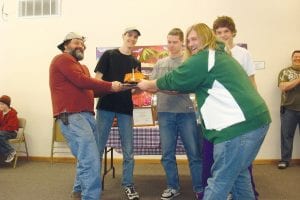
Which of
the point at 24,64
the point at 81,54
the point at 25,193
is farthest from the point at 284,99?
the point at 24,64

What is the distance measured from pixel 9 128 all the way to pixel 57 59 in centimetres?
292

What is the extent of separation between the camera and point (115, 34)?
5262 millimetres

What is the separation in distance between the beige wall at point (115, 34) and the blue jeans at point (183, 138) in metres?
2.35

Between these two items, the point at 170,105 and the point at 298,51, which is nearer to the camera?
the point at 170,105

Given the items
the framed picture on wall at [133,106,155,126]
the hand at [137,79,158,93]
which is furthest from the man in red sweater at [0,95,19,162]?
the hand at [137,79,158,93]

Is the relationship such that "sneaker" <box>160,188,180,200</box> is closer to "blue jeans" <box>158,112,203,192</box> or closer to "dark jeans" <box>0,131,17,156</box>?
"blue jeans" <box>158,112,203,192</box>

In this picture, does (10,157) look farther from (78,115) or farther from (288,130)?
(288,130)

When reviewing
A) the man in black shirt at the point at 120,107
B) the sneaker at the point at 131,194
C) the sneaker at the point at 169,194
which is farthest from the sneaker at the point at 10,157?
the sneaker at the point at 169,194

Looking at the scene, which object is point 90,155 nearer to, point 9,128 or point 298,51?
point 9,128

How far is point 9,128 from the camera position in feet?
16.6

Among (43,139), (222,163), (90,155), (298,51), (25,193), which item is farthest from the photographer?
(43,139)

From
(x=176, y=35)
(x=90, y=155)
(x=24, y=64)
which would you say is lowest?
(x=90, y=155)

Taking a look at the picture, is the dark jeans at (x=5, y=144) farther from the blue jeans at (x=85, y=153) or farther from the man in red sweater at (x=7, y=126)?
the blue jeans at (x=85, y=153)

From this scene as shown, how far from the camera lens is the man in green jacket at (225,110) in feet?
5.68
